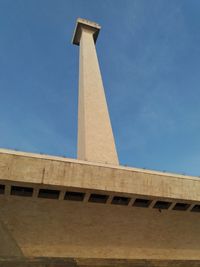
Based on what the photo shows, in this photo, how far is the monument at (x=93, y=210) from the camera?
13.5m

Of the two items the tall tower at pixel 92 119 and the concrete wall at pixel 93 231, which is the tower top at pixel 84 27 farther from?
the concrete wall at pixel 93 231

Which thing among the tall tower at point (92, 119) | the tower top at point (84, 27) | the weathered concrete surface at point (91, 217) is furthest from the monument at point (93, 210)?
the tower top at point (84, 27)

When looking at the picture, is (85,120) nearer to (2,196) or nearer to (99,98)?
(99,98)

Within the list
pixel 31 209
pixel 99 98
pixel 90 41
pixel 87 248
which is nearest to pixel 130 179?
pixel 87 248

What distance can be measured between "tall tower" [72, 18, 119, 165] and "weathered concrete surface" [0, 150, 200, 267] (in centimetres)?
604

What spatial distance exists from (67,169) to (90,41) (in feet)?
84.5

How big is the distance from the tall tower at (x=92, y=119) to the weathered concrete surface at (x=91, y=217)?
A: 19.8ft

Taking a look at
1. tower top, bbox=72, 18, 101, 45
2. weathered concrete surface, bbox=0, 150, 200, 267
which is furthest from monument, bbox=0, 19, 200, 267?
tower top, bbox=72, 18, 101, 45

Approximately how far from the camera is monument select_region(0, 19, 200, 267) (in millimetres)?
13477

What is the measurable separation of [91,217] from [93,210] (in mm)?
456

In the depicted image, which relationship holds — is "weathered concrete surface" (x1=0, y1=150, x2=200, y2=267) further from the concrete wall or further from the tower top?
the tower top

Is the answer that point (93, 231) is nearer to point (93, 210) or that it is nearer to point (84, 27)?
point (93, 210)

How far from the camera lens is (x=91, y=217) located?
15.3 m

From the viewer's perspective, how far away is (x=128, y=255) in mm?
15453
